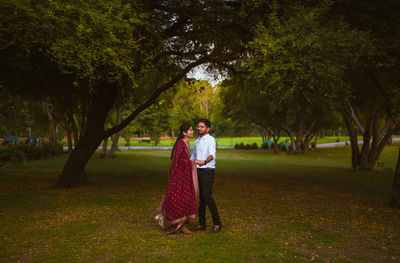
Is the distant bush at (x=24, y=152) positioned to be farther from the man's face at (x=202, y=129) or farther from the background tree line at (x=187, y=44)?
the man's face at (x=202, y=129)

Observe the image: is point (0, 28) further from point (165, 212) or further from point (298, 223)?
point (298, 223)

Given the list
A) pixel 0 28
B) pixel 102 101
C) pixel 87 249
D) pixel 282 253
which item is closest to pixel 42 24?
pixel 0 28

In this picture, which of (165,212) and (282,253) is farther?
(165,212)

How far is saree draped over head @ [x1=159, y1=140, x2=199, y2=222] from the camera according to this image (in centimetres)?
623

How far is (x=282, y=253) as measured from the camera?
536 centimetres

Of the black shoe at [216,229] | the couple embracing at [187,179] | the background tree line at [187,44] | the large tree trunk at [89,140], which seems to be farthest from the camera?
the large tree trunk at [89,140]

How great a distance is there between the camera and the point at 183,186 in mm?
6258

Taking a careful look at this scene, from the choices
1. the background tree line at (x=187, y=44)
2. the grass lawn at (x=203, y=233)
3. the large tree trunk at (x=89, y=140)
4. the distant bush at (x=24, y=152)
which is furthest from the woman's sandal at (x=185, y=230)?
the distant bush at (x=24, y=152)

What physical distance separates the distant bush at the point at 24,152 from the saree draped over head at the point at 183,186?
20927mm

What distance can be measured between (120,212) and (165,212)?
226 centimetres

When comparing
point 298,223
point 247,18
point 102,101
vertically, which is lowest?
point 298,223

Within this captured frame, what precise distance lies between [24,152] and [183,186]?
23.4 meters

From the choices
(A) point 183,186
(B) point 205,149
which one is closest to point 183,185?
(A) point 183,186

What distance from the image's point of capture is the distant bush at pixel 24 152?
24039 mm
